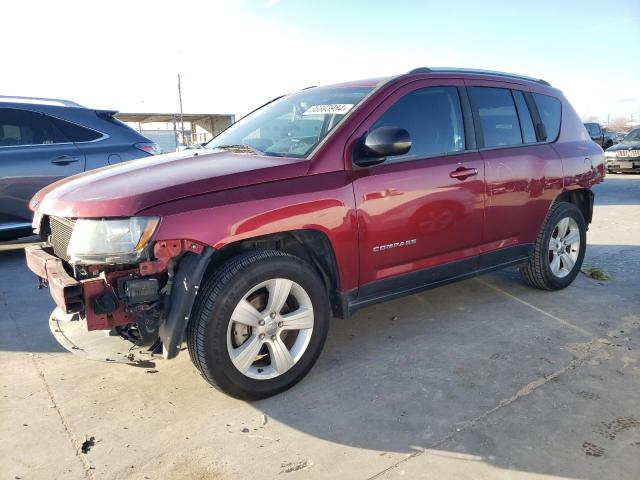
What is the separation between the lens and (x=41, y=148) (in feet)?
18.3

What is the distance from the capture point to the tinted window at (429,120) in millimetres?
3248

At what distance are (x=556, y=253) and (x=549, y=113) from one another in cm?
123

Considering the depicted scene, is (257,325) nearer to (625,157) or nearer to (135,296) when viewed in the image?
(135,296)

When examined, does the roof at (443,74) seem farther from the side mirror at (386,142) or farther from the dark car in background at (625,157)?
the dark car in background at (625,157)

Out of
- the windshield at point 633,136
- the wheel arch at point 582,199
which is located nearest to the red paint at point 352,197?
the wheel arch at point 582,199

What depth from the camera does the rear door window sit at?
4.29 m

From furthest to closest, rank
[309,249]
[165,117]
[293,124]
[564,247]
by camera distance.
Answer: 1. [165,117]
2. [564,247]
3. [293,124]
4. [309,249]

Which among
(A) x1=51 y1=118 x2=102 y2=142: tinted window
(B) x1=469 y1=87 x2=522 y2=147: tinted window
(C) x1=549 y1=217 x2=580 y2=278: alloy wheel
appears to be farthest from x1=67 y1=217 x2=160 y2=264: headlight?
(A) x1=51 y1=118 x2=102 y2=142: tinted window

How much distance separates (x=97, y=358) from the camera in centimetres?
254

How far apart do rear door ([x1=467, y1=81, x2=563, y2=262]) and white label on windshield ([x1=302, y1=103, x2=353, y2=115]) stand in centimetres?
108

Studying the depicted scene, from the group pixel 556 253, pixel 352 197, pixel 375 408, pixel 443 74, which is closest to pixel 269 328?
pixel 375 408

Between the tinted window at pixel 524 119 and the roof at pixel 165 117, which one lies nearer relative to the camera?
the tinted window at pixel 524 119

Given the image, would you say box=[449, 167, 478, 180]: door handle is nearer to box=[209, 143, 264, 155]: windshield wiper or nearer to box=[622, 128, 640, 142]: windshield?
box=[209, 143, 264, 155]: windshield wiper

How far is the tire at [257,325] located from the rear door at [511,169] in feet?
5.29
